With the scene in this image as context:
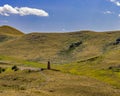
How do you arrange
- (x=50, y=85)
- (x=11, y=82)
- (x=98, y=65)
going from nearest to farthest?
(x=50, y=85) < (x=11, y=82) < (x=98, y=65)

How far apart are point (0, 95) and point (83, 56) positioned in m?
138

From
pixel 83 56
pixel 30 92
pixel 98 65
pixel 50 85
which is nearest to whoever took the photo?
pixel 30 92

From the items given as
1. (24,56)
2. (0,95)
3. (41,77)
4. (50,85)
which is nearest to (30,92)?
(0,95)

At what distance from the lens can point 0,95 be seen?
49625 millimetres

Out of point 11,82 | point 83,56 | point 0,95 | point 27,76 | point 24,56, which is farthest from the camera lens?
point 24,56

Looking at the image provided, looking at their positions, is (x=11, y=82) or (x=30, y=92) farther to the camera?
(x=11, y=82)

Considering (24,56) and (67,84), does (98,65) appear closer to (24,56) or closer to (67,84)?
(67,84)

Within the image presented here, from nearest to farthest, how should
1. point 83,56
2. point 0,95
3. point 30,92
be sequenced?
1. point 0,95
2. point 30,92
3. point 83,56

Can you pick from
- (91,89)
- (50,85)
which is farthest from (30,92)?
(91,89)

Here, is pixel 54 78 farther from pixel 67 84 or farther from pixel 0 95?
pixel 0 95

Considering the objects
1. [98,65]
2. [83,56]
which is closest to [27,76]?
[98,65]

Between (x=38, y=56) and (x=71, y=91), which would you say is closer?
(x=71, y=91)

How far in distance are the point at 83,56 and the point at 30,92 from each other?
133 metres

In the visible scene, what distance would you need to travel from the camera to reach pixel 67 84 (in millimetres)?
68312
